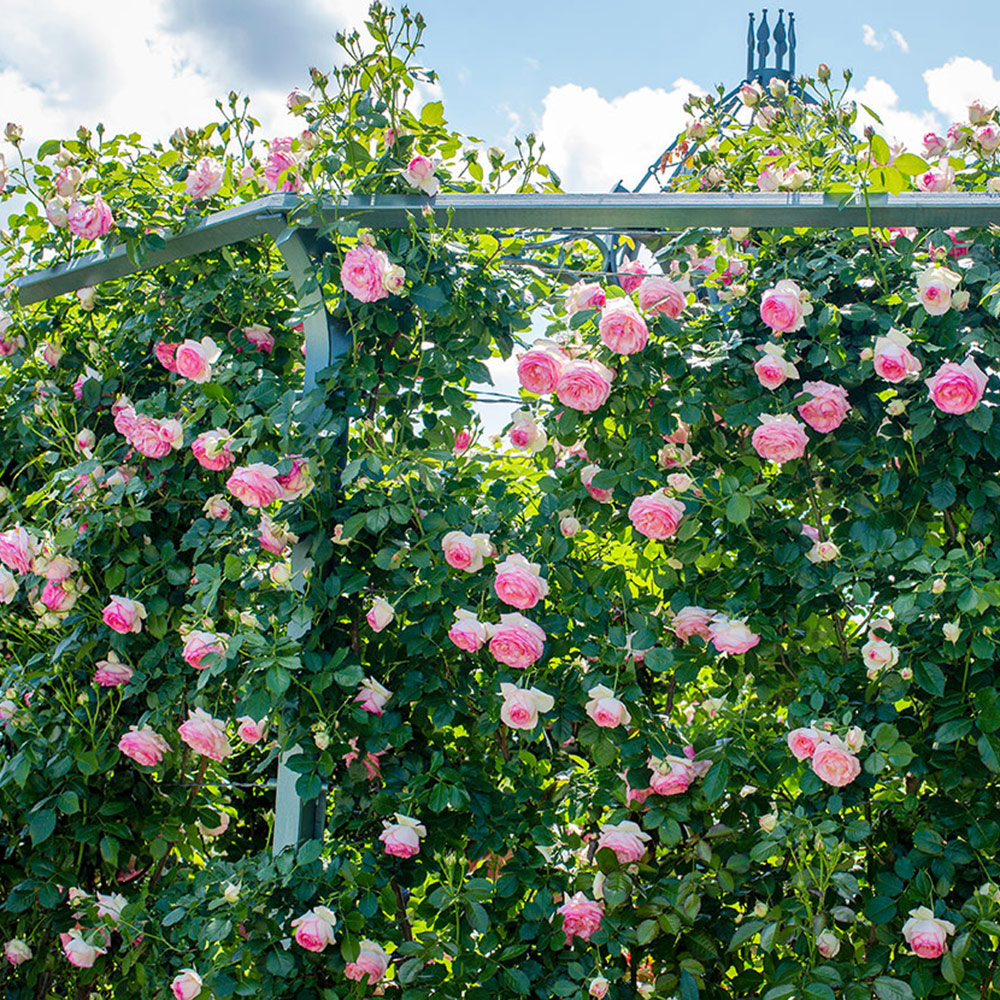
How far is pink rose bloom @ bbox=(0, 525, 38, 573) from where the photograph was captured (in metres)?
2.01

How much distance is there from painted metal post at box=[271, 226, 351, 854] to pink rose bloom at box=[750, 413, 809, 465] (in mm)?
763

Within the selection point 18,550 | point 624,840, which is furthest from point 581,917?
point 18,550

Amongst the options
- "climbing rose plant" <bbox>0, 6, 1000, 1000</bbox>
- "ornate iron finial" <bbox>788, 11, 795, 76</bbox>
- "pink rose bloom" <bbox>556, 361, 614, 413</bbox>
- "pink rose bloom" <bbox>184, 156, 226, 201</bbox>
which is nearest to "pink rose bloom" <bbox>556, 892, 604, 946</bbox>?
"climbing rose plant" <bbox>0, 6, 1000, 1000</bbox>

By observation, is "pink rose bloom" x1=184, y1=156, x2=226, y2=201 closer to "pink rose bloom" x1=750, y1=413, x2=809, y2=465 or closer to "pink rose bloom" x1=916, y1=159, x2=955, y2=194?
"pink rose bloom" x1=750, y1=413, x2=809, y2=465

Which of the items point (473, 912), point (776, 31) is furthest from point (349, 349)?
point (776, 31)

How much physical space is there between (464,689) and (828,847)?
640 millimetres

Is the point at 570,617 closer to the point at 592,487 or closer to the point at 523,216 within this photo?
the point at 592,487

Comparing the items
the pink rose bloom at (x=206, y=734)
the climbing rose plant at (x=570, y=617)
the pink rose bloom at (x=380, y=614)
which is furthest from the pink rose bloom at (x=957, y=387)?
the pink rose bloom at (x=206, y=734)

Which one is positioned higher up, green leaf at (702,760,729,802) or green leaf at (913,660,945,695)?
green leaf at (913,660,945,695)

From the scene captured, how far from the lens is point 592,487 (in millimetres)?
1770

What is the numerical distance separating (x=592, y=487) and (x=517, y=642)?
316 millimetres

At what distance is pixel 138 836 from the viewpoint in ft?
6.77

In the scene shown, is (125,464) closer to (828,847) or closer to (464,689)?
(464,689)

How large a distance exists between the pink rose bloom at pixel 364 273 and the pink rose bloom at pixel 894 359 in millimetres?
847
